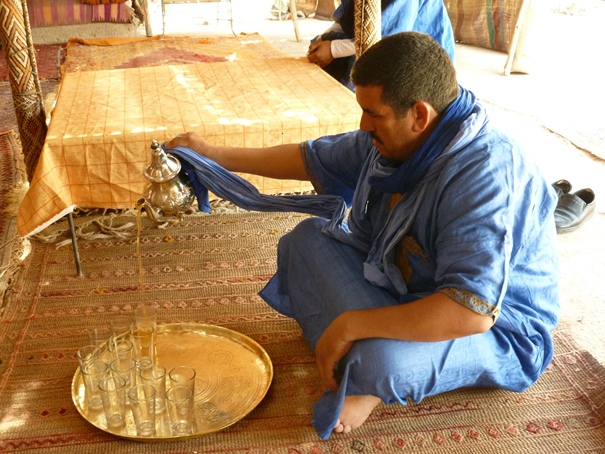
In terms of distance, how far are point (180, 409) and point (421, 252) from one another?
0.69 m

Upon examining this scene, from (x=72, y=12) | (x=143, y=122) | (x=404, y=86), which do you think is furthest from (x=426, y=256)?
(x=72, y=12)

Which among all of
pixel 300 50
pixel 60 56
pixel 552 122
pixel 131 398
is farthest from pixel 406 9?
pixel 60 56

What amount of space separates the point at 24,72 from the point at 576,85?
383 centimetres

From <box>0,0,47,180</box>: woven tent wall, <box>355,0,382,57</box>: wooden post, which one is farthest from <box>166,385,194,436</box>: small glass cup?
<box>355,0,382,57</box>: wooden post

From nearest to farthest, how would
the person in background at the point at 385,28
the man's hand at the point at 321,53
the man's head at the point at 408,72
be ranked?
the man's head at the point at 408,72 → the person in background at the point at 385,28 → the man's hand at the point at 321,53

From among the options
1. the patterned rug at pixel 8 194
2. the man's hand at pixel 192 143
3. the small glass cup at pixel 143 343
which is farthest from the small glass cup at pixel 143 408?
the patterned rug at pixel 8 194

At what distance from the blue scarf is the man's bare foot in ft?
1.71

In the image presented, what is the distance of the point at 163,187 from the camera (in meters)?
1.65

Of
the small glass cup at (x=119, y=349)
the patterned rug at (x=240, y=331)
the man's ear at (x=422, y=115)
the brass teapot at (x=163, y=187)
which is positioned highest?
the man's ear at (x=422, y=115)

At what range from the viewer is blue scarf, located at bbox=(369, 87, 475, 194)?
144 centimetres

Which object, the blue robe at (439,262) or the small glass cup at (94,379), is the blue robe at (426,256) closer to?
the blue robe at (439,262)

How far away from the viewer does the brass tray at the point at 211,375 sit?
1.60 m

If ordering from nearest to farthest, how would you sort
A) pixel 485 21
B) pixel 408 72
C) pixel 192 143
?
pixel 408 72 → pixel 192 143 → pixel 485 21

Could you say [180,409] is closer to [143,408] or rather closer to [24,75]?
[143,408]
